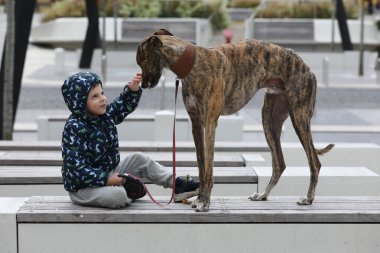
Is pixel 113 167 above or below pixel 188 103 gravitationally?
below

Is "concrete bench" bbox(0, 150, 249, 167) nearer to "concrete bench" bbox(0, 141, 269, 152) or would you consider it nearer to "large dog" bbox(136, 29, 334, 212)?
"concrete bench" bbox(0, 141, 269, 152)

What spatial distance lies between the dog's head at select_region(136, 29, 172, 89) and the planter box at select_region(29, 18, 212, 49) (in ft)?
86.8

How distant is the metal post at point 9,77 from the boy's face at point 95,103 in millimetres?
6749

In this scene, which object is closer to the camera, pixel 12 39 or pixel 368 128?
pixel 12 39

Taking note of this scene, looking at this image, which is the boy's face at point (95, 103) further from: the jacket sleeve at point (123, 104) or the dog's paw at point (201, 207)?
the dog's paw at point (201, 207)

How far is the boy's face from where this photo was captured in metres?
5.83

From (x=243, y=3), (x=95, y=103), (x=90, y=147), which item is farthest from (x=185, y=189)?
(x=243, y=3)

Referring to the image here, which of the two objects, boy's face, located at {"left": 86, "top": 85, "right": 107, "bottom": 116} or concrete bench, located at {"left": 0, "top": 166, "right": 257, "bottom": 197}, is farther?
concrete bench, located at {"left": 0, "top": 166, "right": 257, "bottom": 197}

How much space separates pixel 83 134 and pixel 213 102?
0.89 m

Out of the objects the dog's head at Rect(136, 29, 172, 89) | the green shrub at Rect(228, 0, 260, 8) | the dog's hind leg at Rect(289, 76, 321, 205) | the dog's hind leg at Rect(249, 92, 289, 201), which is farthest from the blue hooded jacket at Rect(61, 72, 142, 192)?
the green shrub at Rect(228, 0, 260, 8)

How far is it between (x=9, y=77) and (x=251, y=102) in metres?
9.55

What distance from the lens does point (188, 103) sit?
591cm

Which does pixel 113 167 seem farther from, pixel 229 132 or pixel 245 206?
pixel 229 132

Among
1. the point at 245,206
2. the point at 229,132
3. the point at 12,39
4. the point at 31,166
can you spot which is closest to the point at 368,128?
the point at 229,132
